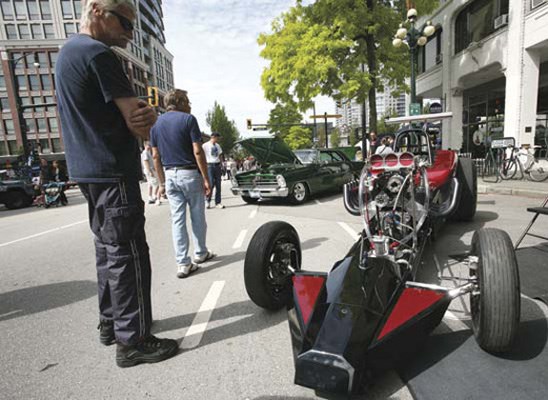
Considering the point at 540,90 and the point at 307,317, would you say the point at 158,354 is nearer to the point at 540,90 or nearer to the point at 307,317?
the point at 307,317

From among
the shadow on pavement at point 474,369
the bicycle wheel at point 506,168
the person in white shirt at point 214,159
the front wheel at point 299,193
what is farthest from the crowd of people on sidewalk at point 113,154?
the bicycle wheel at point 506,168

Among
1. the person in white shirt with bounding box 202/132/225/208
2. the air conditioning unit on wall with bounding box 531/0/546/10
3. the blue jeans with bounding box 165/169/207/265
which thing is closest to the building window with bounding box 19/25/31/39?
the person in white shirt with bounding box 202/132/225/208

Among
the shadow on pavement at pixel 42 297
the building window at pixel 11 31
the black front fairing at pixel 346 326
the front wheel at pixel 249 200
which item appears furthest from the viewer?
the building window at pixel 11 31

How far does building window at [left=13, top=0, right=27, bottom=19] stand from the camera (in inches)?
1832

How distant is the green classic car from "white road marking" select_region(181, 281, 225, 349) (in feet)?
16.0

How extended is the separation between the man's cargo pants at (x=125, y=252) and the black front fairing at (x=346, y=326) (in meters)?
0.98

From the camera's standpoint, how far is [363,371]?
4.83 ft

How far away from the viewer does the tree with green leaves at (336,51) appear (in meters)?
13.9

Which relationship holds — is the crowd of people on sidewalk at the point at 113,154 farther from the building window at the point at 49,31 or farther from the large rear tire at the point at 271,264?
the building window at the point at 49,31

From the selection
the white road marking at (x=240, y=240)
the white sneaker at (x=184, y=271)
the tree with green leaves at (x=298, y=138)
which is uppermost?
the tree with green leaves at (x=298, y=138)

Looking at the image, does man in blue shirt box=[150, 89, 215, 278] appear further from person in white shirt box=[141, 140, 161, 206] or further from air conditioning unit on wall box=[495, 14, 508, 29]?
air conditioning unit on wall box=[495, 14, 508, 29]

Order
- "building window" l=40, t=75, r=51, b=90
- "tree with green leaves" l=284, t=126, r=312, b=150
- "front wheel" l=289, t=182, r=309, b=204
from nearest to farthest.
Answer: "front wheel" l=289, t=182, r=309, b=204 < "tree with green leaves" l=284, t=126, r=312, b=150 < "building window" l=40, t=75, r=51, b=90

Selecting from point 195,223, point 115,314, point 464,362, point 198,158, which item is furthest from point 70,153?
point 464,362

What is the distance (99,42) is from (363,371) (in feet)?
7.18
